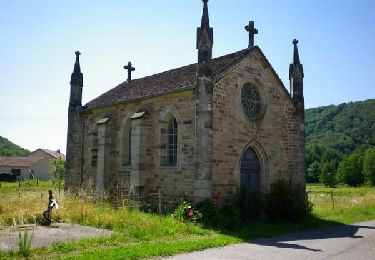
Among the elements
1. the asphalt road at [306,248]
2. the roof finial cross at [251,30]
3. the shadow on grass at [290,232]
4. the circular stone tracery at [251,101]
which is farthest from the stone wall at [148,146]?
the asphalt road at [306,248]

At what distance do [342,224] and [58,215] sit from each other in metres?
11.9

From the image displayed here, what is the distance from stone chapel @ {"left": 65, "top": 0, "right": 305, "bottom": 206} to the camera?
51.9 ft

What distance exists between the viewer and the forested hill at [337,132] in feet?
351

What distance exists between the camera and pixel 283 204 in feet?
55.0

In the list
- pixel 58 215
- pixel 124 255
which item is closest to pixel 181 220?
pixel 58 215

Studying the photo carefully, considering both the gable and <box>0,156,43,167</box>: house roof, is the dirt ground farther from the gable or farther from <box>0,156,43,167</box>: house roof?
<box>0,156,43,167</box>: house roof

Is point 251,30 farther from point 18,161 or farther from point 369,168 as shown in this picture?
point 369,168

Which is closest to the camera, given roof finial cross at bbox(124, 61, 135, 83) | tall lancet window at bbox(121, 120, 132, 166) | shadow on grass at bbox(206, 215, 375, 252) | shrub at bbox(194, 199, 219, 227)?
shadow on grass at bbox(206, 215, 375, 252)

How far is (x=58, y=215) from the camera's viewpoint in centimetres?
1430

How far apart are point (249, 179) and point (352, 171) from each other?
75375 mm

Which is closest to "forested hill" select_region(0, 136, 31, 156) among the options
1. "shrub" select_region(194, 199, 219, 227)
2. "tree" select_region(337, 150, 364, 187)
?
"tree" select_region(337, 150, 364, 187)

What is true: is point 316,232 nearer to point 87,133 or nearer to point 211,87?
point 211,87

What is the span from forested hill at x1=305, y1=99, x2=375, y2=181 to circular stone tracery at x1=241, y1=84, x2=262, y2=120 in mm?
86790

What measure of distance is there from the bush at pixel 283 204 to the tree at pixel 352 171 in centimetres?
7427
